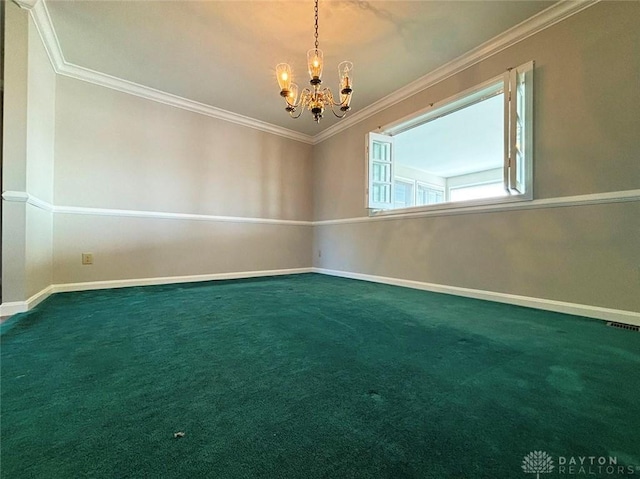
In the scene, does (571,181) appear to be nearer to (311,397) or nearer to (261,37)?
(311,397)

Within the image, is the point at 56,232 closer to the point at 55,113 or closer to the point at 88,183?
the point at 88,183

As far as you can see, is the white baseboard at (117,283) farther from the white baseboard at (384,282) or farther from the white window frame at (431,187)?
the white window frame at (431,187)

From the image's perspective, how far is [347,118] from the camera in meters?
4.10

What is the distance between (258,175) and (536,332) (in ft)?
13.0

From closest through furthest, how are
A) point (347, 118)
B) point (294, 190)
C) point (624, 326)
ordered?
point (624, 326), point (347, 118), point (294, 190)

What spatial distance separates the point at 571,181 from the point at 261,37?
2.98m

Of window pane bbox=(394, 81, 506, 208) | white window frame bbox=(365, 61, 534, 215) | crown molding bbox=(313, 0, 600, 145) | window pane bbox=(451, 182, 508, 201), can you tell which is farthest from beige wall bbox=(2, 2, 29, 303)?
window pane bbox=(451, 182, 508, 201)

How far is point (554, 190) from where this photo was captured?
2.19 m

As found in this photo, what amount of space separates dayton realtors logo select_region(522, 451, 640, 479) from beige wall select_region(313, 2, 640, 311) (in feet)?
6.01

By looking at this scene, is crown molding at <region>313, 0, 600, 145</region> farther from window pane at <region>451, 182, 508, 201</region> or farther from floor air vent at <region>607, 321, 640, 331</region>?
window pane at <region>451, 182, 508, 201</region>

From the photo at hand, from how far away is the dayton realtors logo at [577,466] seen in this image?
2.15ft

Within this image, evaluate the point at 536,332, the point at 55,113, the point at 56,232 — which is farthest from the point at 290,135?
the point at 536,332

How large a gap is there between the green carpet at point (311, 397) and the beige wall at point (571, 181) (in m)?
0.53

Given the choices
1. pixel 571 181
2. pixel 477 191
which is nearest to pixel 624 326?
pixel 571 181
